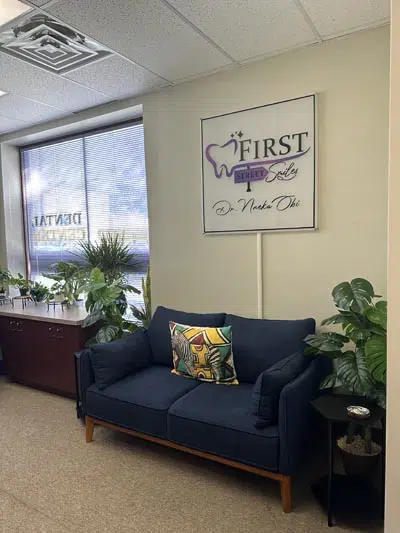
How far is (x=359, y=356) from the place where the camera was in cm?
208

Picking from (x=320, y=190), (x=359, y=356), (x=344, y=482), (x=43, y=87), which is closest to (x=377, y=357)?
(x=359, y=356)

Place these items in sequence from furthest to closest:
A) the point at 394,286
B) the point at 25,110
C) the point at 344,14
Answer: the point at 25,110
the point at 344,14
the point at 394,286

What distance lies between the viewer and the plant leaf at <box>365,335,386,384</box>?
6.17ft

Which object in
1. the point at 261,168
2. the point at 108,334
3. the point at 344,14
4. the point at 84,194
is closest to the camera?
the point at 344,14

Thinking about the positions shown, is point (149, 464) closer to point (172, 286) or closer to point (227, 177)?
point (172, 286)

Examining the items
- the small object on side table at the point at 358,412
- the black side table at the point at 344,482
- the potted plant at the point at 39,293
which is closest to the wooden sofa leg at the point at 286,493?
the black side table at the point at 344,482

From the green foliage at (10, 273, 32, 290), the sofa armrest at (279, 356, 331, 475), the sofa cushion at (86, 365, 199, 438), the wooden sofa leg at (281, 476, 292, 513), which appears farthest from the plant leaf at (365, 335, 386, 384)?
the green foliage at (10, 273, 32, 290)

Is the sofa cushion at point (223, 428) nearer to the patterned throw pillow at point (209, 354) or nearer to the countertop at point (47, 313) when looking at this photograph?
the patterned throw pillow at point (209, 354)

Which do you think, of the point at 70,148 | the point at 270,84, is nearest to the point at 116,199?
the point at 70,148

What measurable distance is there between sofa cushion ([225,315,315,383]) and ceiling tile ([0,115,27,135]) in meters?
3.31

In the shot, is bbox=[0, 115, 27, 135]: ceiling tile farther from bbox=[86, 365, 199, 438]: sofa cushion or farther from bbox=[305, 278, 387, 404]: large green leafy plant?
bbox=[305, 278, 387, 404]: large green leafy plant

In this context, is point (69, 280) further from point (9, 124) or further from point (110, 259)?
point (9, 124)

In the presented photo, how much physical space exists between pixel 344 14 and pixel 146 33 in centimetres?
119

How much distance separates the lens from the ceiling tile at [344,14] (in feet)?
7.06
